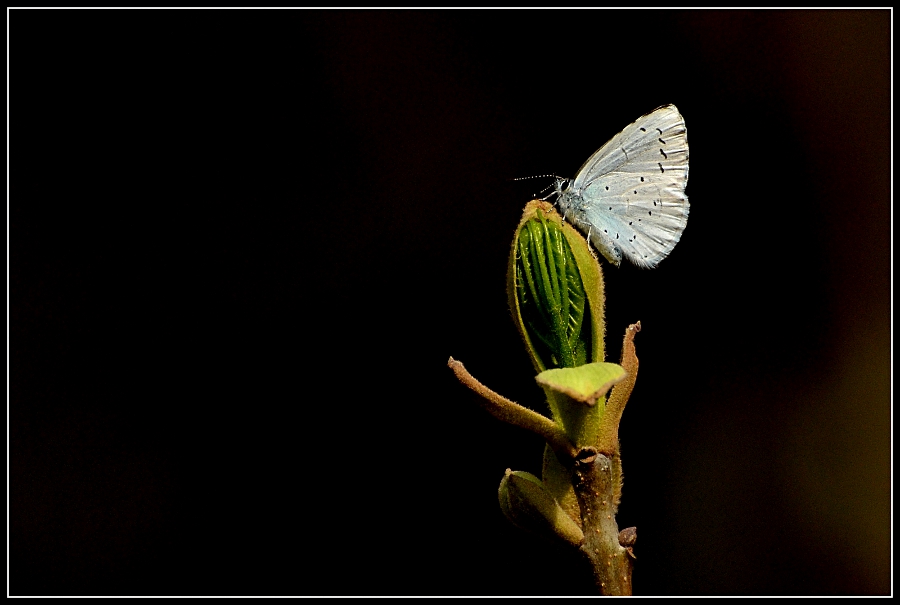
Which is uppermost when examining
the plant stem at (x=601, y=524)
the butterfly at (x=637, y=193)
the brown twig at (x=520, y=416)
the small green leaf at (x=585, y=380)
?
the butterfly at (x=637, y=193)

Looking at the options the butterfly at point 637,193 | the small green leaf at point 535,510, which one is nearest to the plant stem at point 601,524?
the small green leaf at point 535,510

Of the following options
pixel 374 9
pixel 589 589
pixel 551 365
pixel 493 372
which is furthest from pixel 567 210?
pixel 374 9

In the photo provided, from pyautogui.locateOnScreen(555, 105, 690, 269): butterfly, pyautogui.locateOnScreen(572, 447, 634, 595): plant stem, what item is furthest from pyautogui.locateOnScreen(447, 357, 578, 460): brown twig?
pyautogui.locateOnScreen(555, 105, 690, 269): butterfly

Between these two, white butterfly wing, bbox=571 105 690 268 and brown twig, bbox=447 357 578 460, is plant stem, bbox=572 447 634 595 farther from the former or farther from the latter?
white butterfly wing, bbox=571 105 690 268

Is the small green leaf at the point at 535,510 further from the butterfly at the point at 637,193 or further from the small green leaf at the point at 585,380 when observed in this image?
the butterfly at the point at 637,193

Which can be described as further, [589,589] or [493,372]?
[493,372]

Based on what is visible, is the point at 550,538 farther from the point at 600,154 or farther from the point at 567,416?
the point at 600,154

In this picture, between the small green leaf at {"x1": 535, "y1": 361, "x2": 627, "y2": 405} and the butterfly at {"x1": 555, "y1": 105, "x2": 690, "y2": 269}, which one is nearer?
the small green leaf at {"x1": 535, "y1": 361, "x2": 627, "y2": 405}

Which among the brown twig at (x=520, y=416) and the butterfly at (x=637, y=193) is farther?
the butterfly at (x=637, y=193)
